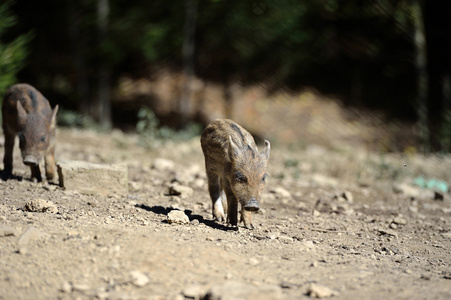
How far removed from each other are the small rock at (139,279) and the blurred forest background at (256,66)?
10.4 metres

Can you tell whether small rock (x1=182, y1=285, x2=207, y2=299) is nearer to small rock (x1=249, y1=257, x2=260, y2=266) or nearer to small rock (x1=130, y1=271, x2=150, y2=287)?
small rock (x1=130, y1=271, x2=150, y2=287)

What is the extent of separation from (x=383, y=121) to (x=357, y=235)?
43.3 ft

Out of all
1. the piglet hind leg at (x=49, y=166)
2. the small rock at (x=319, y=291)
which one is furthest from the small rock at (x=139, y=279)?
the piglet hind leg at (x=49, y=166)

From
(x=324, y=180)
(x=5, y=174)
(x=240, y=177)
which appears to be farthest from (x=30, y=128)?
(x=324, y=180)

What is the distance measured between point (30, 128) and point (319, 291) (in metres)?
4.94

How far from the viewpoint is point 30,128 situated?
7109 mm

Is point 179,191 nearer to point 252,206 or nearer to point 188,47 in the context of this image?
point 252,206

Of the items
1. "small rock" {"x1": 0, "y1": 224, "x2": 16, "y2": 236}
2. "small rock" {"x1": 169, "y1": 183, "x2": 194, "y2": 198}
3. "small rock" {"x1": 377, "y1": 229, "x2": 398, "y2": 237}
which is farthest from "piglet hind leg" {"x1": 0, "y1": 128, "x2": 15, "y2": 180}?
"small rock" {"x1": 377, "y1": 229, "x2": 398, "y2": 237}

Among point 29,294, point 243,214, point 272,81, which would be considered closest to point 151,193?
point 243,214

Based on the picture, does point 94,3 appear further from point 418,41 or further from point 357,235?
point 357,235

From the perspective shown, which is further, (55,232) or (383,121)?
(383,121)

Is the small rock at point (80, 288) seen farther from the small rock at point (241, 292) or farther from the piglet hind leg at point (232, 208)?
the piglet hind leg at point (232, 208)

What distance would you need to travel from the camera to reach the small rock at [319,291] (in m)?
3.94

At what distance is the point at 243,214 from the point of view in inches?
235
